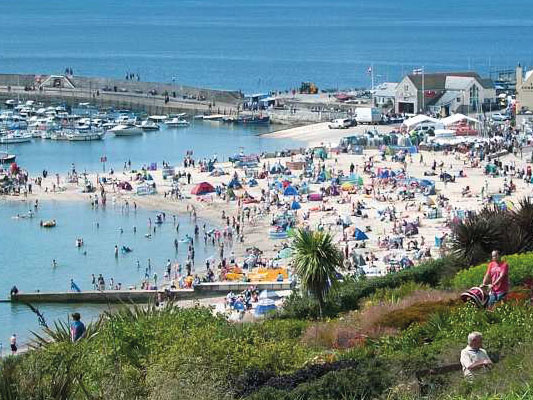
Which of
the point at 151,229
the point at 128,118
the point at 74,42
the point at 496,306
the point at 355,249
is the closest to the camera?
the point at 496,306

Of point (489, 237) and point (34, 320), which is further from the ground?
point (489, 237)

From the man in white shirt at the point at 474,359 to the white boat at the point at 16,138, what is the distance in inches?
2408

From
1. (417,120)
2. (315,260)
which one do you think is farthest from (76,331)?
(417,120)

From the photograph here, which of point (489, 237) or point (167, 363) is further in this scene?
point (489, 237)

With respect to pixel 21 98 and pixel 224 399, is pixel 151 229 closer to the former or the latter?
pixel 224 399

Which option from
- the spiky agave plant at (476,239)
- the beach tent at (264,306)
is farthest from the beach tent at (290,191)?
the spiky agave plant at (476,239)

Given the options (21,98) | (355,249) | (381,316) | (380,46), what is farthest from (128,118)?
(380,46)

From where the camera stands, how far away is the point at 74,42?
173 m

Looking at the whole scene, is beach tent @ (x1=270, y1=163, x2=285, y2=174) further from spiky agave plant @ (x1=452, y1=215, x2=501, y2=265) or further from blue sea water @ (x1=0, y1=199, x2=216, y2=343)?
spiky agave plant @ (x1=452, y1=215, x2=501, y2=265)

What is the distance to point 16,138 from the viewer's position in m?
71.6

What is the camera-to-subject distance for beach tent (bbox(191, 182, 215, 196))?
5056cm

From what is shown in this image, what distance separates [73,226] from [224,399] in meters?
34.5

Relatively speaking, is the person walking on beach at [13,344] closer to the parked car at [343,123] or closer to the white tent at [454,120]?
the white tent at [454,120]

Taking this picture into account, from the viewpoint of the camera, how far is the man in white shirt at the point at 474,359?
12016mm
